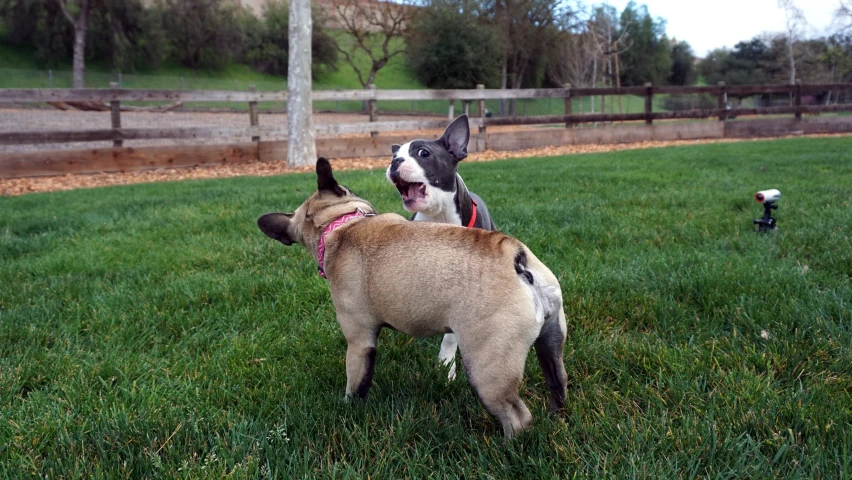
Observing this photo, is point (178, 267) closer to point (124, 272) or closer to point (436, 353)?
point (124, 272)

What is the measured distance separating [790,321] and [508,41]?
40.1 meters

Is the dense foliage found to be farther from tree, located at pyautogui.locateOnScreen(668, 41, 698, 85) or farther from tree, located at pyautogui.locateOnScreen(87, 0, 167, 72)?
tree, located at pyautogui.locateOnScreen(668, 41, 698, 85)

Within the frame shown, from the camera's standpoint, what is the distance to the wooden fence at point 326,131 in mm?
12641

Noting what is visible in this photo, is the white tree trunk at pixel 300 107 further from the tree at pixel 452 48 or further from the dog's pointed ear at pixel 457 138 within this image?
the tree at pixel 452 48

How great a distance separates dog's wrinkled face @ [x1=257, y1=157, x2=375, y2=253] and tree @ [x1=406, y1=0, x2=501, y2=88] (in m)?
35.3

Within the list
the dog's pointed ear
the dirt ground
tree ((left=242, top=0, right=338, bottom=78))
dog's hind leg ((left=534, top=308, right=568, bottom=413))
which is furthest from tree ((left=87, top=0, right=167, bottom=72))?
dog's hind leg ((left=534, top=308, right=568, bottom=413))

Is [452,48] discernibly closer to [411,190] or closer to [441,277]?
[411,190]

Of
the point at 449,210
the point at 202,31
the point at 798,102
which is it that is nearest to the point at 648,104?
the point at 798,102

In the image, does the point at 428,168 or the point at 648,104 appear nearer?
the point at 428,168

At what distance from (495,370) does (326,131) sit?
13534mm

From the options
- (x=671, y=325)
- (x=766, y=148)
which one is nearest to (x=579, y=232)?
(x=671, y=325)

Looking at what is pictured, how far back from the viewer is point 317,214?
2848mm

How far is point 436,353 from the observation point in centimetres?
323

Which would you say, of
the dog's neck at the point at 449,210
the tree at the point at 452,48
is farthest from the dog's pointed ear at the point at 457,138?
the tree at the point at 452,48
